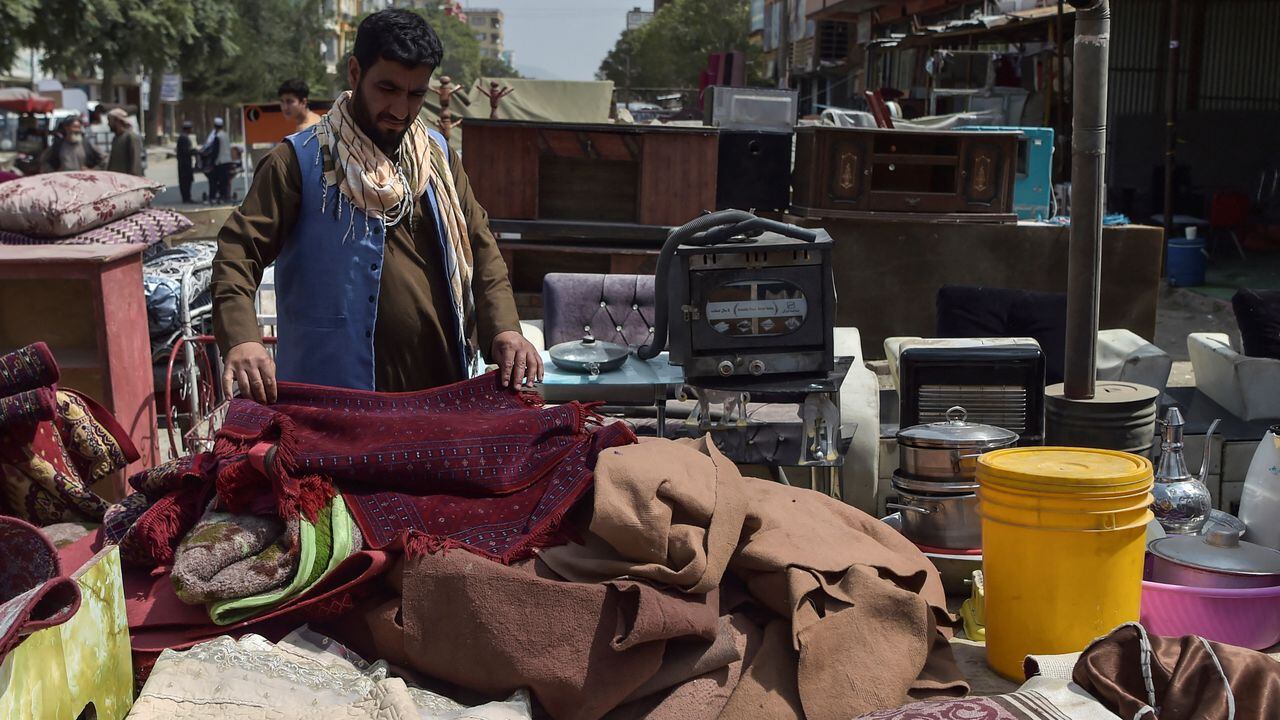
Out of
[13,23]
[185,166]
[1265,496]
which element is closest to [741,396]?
[1265,496]

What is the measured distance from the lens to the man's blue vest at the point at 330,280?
336 cm

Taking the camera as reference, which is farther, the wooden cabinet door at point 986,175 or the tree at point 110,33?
the tree at point 110,33

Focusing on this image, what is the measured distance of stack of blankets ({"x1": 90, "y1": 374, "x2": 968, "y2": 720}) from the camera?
279cm

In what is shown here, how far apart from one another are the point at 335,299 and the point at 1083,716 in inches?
87.9

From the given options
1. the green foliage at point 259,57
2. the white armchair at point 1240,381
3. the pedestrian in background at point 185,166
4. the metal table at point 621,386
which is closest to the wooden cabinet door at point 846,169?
the white armchair at point 1240,381

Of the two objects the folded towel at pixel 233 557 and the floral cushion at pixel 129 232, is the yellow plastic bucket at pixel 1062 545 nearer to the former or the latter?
the folded towel at pixel 233 557

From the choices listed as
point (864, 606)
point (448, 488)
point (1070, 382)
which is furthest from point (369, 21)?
point (1070, 382)

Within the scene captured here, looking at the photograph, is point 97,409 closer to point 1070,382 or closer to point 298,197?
point 298,197

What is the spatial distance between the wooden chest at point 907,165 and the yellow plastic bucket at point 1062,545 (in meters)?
4.82

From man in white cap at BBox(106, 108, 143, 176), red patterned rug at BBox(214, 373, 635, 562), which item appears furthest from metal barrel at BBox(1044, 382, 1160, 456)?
man in white cap at BBox(106, 108, 143, 176)

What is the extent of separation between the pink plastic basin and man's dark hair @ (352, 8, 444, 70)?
8.42 feet

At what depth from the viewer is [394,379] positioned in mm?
3496

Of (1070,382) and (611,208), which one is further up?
(611,208)

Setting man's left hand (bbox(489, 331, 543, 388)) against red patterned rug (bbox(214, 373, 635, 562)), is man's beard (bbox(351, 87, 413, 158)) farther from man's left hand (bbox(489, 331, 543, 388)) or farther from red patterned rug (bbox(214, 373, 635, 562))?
red patterned rug (bbox(214, 373, 635, 562))
